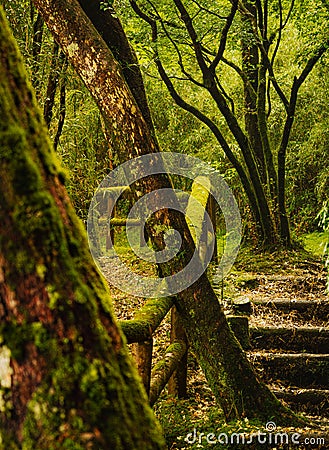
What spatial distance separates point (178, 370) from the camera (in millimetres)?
3578

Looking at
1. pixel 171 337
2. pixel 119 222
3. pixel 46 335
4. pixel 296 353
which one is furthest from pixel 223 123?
pixel 46 335

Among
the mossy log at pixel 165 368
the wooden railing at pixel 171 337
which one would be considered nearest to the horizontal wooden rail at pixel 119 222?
the wooden railing at pixel 171 337

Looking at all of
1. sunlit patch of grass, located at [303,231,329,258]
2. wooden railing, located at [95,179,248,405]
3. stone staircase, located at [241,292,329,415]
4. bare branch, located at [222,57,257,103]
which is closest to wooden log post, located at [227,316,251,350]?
wooden railing, located at [95,179,248,405]

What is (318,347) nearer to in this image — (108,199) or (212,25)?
(108,199)

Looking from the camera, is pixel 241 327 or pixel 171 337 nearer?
pixel 171 337

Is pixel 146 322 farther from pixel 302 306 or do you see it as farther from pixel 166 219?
pixel 302 306

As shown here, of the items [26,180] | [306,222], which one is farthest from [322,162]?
[26,180]

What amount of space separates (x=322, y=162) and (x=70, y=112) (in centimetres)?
371

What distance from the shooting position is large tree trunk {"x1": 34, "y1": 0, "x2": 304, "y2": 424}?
2930 mm

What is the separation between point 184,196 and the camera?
4953 mm

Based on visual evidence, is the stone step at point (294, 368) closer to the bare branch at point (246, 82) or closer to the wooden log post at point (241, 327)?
the wooden log post at point (241, 327)

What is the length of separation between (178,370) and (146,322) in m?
1.18

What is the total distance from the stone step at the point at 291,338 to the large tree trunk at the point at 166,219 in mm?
1246

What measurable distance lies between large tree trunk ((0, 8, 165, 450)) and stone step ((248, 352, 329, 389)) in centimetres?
311
